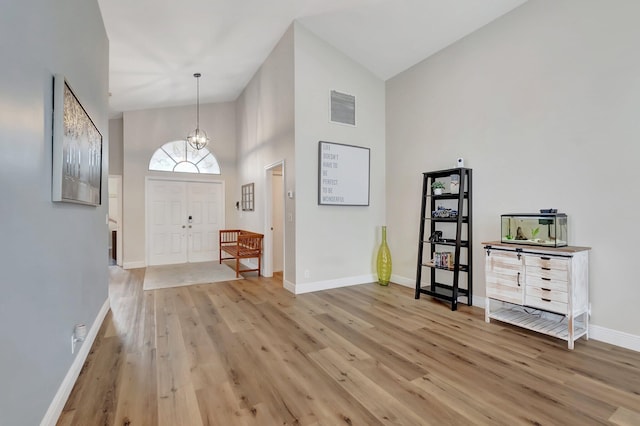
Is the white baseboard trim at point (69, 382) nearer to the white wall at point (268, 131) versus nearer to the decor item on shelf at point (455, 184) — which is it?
the white wall at point (268, 131)

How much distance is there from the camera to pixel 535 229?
3201 millimetres

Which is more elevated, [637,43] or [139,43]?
[139,43]

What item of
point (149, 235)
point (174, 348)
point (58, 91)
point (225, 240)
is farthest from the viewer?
point (225, 240)

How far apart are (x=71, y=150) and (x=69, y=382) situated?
1.58 meters

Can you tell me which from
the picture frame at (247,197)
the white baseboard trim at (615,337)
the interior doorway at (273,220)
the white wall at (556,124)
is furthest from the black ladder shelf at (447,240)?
the picture frame at (247,197)

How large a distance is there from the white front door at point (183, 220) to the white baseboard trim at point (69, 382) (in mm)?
4074

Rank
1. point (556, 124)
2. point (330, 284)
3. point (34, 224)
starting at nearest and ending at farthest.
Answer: point (34, 224) < point (556, 124) < point (330, 284)

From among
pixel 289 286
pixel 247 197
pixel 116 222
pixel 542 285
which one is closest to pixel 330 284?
pixel 289 286

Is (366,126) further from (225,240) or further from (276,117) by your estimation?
(225,240)

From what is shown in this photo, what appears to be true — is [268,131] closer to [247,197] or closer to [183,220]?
[247,197]

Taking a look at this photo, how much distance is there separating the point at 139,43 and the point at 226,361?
4247 mm

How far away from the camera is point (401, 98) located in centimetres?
496

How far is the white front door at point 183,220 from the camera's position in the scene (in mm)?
6867

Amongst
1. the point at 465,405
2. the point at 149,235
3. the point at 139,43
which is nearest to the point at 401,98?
the point at 139,43
